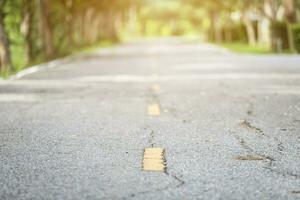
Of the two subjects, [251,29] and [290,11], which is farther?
[251,29]

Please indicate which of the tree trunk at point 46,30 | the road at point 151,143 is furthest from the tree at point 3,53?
the tree trunk at point 46,30

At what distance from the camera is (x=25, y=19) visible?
27.6 metres

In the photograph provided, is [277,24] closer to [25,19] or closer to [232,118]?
[25,19]

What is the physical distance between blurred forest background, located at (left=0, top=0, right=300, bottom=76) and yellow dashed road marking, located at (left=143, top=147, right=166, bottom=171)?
1466cm

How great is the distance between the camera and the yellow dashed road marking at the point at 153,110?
1028 centimetres

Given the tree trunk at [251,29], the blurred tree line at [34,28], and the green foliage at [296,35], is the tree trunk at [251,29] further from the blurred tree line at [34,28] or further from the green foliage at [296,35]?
the green foliage at [296,35]

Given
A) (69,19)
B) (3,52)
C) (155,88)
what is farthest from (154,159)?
(69,19)

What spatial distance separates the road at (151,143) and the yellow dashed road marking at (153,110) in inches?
0.9

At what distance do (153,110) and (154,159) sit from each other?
4.19m

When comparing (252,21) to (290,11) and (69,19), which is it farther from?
(290,11)

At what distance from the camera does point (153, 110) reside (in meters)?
10.8

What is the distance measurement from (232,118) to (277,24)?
24638mm

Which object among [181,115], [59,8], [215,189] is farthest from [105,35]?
[215,189]

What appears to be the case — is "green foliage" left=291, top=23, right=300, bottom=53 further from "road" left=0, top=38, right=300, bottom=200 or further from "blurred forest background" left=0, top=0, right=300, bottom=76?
"road" left=0, top=38, right=300, bottom=200
